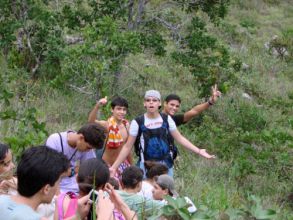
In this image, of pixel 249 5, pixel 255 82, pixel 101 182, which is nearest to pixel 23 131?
pixel 101 182

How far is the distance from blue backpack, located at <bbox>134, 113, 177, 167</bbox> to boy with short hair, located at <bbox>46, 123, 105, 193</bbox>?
93cm

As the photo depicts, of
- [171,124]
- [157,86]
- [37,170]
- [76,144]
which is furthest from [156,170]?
[157,86]

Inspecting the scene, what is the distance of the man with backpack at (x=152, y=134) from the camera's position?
5039 mm

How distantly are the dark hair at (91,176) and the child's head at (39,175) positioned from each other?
20.1 inches

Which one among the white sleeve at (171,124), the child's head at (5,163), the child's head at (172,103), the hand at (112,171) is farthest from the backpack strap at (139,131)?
the child's head at (5,163)

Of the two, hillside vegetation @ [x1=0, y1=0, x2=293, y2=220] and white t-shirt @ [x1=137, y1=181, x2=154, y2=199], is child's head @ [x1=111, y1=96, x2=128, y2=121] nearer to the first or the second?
hillside vegetation @ [x1=0, y1=0, x2=293, y2=220]

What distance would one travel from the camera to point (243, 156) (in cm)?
779

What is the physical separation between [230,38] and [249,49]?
2.93ft

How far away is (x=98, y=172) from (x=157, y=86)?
8983 millimetres

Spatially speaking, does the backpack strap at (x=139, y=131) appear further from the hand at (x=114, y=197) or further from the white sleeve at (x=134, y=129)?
the hand at (x=114, y=197)

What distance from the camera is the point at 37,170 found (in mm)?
2531

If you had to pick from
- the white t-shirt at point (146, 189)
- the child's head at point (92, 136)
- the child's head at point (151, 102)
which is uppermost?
the child's head at point (92, 136)

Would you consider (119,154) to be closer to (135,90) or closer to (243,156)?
(243,156)

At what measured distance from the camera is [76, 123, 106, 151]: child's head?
398 cm
